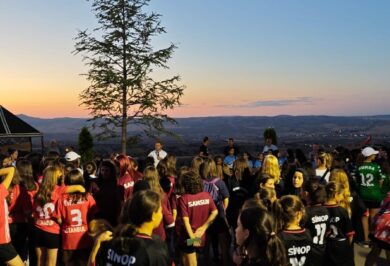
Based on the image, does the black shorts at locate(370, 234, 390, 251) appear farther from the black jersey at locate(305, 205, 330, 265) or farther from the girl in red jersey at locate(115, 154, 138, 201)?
the girl in red jersey at locate(115, 154, 138, 201)

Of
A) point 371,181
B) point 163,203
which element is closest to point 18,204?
point 163,203

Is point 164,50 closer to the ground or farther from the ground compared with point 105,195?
farther from the ground

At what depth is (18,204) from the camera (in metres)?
6.41

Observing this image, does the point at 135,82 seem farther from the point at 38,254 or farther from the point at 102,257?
the point at 102,257

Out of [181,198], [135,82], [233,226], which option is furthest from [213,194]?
[135,82]

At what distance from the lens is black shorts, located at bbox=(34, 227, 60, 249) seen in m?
5.91

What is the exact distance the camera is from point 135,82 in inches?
842

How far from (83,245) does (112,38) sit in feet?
54.7

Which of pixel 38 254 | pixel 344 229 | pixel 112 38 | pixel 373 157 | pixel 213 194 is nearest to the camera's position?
pixel 344 229

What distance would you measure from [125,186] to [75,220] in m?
1.39

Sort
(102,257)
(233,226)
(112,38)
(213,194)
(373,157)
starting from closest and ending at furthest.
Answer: (102,257)
(213,194)
(233,226)
(373,157)
(112,38)

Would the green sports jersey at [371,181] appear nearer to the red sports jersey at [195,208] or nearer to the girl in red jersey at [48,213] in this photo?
the red sports jersey at [195,208]

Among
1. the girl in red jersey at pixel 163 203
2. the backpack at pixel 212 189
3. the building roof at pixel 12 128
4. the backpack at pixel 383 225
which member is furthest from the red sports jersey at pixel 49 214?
the building roof at pixel 12 128

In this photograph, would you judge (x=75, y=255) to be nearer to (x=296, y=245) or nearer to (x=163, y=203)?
(x=163, y=203)
